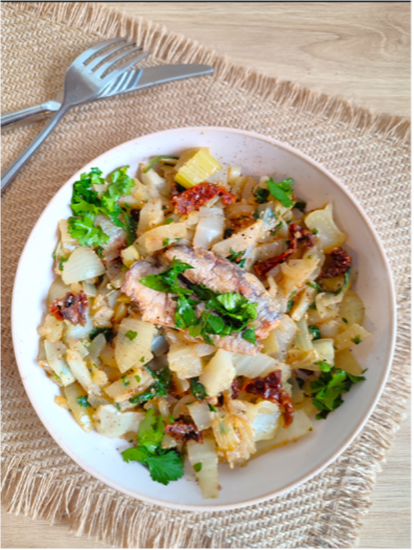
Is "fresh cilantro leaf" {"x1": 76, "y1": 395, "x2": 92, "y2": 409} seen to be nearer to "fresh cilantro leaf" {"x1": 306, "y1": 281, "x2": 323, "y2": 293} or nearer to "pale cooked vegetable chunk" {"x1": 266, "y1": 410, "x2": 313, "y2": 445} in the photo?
"pale cooked vegetable chunk" {"x1": 266, "y1": 410, "x2": 313, "y2": 445}

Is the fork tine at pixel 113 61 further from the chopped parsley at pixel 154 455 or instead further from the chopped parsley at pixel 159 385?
the chopped parsley at pixel 154 455

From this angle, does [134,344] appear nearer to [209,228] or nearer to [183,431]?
[183,431]

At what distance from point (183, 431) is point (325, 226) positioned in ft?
4.74

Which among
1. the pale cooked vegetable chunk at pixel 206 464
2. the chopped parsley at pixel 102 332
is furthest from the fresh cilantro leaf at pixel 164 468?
the chopped parsley at pixel 102 332

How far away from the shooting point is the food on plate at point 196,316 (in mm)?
2346

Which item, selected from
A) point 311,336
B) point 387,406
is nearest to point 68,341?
point 311,336

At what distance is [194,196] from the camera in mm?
2412

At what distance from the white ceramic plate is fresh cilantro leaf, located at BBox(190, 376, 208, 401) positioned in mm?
477

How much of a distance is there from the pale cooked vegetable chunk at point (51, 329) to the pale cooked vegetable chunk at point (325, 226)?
5.07ft

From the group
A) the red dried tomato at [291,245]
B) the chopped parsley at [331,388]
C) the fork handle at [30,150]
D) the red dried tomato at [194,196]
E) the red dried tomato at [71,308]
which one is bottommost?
the chopped parsley at [331,388]

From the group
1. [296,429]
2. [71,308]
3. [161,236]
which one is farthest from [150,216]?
[296,429]

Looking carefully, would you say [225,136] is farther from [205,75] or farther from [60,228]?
[60,228]

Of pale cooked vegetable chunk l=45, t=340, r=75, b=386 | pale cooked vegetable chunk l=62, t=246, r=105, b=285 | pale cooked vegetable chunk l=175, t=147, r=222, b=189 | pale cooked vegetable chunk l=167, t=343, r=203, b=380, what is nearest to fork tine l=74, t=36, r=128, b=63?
pale cooked vegetable chunk l=175, t=147, r=222, b=189

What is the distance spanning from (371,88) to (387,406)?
2205 mm
